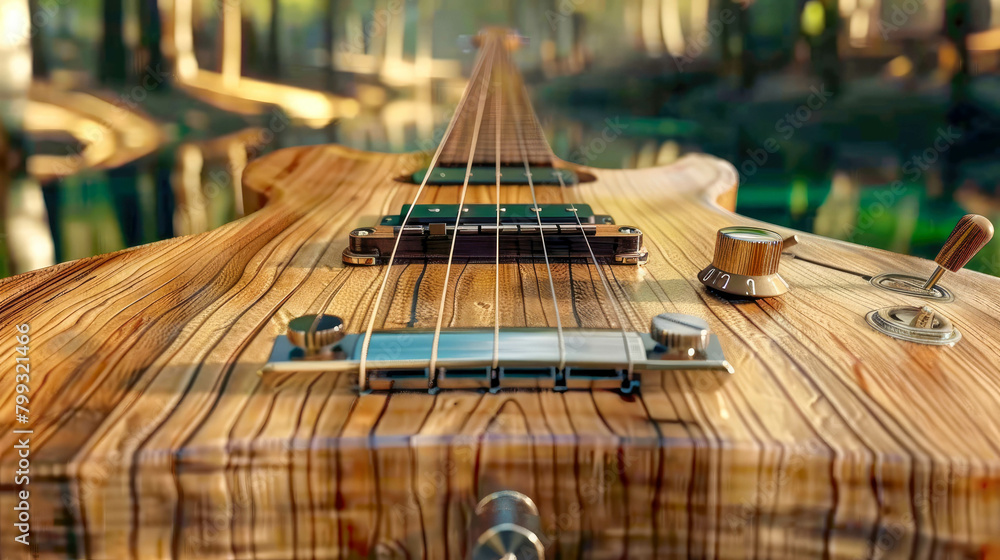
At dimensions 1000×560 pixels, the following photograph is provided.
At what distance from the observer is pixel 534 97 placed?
2170mm

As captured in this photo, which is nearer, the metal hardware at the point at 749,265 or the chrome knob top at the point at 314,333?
the chrome knob top at the point at 314,333

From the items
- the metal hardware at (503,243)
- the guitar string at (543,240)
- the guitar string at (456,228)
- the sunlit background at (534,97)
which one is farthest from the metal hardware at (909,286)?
the sunlit background at (534,97)

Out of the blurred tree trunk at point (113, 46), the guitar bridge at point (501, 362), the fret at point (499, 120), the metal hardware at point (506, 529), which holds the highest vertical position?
the blurred tree trunk at point (113, 46)

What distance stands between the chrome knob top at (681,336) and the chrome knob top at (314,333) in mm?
230

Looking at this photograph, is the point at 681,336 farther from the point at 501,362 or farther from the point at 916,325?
the point at 916,325

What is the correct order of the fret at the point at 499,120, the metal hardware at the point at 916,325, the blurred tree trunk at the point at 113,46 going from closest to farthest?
the metal hardware at the point at 916,325 → the fret at the point at 499,120 → the blurred tree trunk at the point at 113,46

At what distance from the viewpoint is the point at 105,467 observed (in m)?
0.36

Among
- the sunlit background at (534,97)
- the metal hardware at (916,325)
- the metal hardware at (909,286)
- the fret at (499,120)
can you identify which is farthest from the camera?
the sunlit background at (534,97)

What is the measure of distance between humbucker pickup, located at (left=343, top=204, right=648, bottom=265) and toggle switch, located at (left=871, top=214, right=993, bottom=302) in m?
0.27

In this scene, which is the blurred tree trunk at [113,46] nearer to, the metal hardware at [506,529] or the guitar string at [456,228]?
the guitar string at [456,228]

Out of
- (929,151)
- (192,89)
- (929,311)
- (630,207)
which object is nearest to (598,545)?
(929,311)

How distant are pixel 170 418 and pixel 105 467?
5cm

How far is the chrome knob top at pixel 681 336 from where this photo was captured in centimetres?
43

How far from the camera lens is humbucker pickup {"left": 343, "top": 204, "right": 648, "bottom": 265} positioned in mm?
701
